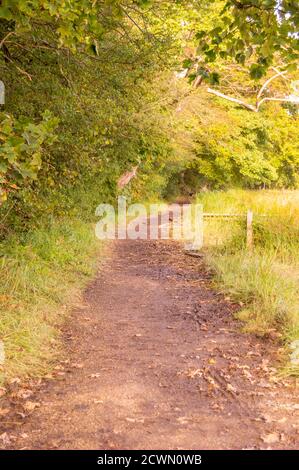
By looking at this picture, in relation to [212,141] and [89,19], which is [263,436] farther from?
[212,141]

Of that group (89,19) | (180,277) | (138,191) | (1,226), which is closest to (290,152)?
(138,191)

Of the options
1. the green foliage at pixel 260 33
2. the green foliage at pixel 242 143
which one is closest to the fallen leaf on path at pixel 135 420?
the green foliage at pixel 260 33

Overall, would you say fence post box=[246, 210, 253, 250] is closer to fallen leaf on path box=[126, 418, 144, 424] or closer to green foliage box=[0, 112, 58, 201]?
green foliage box=[0, 112, 58, 201]

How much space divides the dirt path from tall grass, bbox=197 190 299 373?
0.30 meters

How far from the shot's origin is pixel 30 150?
462cm

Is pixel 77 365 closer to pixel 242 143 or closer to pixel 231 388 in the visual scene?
pixel 231 388

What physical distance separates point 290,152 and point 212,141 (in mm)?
5708

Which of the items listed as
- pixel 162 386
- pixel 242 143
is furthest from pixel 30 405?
pixel 242 143

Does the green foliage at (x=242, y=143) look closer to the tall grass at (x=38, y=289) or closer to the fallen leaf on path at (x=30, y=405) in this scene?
the tall grass at (x=38, y=289)

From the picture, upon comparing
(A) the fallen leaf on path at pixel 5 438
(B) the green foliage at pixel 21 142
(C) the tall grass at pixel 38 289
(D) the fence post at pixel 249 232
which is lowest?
(A) the fallen leaf on path at pixel 5 438

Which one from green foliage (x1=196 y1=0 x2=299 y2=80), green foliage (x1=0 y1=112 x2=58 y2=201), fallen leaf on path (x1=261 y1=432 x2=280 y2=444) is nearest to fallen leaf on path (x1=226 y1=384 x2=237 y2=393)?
fallen leaf on path (x1=261 y1=432 x2=280 y2=444)

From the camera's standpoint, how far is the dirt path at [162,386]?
4.06m

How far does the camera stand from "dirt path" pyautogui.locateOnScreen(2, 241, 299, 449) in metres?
4.06

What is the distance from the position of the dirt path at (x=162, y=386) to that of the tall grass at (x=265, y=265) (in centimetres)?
30
